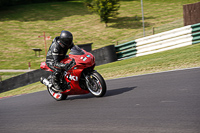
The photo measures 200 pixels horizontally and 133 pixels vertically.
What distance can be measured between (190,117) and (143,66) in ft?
24.6

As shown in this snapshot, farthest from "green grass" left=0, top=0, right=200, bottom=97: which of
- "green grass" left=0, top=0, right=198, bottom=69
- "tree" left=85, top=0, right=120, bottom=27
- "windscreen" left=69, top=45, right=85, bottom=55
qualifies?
"windscreen" left=69, top=45, right=85, bottom=55

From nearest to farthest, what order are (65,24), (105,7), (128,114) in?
(128,114)
(105,7)
(65,24)

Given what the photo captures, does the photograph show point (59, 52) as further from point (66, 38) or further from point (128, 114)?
point (128, 114)

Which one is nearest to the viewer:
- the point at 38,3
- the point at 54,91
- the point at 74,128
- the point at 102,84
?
the point at 74,128

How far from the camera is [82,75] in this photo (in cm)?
661

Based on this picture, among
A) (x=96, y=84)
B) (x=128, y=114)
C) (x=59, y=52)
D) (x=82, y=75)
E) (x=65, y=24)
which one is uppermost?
(x=65, y=24)

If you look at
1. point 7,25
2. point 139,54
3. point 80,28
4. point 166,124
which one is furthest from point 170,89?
point 7,25

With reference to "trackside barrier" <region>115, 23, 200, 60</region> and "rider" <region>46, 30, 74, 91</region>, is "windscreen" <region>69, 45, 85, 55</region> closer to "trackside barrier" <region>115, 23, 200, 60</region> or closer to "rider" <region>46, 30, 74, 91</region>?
"rider" <region>46, 30, 74, 91</region>

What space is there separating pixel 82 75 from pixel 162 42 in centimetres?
990

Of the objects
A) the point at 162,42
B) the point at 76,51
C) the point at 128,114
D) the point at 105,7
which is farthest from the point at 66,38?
the point at 105,7

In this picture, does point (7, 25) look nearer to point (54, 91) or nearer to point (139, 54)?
point (139, 54)

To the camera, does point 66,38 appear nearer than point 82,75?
Yes

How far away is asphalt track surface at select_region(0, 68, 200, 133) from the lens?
3878 millimetres

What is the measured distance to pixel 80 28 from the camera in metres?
44.3
